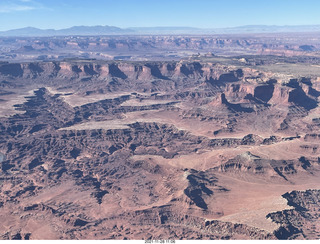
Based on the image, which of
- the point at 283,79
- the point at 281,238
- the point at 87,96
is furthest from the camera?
the point at 87,96

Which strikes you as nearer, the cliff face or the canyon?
the canyon

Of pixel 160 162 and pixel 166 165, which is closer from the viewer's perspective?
pixel 166 165

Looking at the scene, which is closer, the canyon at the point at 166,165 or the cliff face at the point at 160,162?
the canyon at the point at 166,165

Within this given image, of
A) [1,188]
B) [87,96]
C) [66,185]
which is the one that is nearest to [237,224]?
[66,185]

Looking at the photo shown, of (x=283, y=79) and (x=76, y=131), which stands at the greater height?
(x=283, y=79)

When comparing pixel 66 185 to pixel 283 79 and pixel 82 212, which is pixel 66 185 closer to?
pixel 82 212

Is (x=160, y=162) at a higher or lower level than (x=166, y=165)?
higher

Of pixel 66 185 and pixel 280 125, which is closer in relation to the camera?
pixel 66 185

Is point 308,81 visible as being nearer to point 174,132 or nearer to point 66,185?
point 174,132

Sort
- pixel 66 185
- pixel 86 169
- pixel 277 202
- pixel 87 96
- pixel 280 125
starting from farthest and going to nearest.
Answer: pixel 87 96 → pixel 280 125 → pixel 86 169 → pixel 66 185 → pixel 277 202
